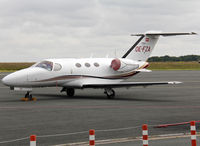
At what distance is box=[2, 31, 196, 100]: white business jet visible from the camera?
2562cm

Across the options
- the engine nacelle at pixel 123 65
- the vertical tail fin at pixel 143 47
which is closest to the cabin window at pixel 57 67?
the engine nacelle at pixel 123 65

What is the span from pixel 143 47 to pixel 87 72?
5808 mm

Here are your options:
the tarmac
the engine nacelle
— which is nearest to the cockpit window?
the engine nacelle

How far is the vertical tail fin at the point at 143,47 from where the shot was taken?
3170 centimetres

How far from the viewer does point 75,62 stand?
28.4 meters

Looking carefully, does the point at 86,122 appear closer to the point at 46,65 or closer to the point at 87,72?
the point at 46,65

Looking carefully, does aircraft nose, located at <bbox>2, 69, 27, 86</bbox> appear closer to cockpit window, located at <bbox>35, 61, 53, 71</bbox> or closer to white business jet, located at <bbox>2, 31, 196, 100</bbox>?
white business jet, located at <bbox>2, 31, 196, 100</bbox>

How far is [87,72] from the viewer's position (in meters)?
28.4

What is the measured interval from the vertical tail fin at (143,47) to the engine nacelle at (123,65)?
1.32 metres

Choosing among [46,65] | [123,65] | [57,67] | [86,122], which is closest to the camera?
[86,122]

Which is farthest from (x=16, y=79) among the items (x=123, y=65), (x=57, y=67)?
(x=123, y=65)

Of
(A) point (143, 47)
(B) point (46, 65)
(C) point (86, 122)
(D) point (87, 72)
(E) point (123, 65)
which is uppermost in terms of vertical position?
(A) point (143, 47)

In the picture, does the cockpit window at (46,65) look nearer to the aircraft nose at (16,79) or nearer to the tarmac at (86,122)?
the aircraft nose at (16,79)

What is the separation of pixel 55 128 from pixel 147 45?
18860 millimetres
